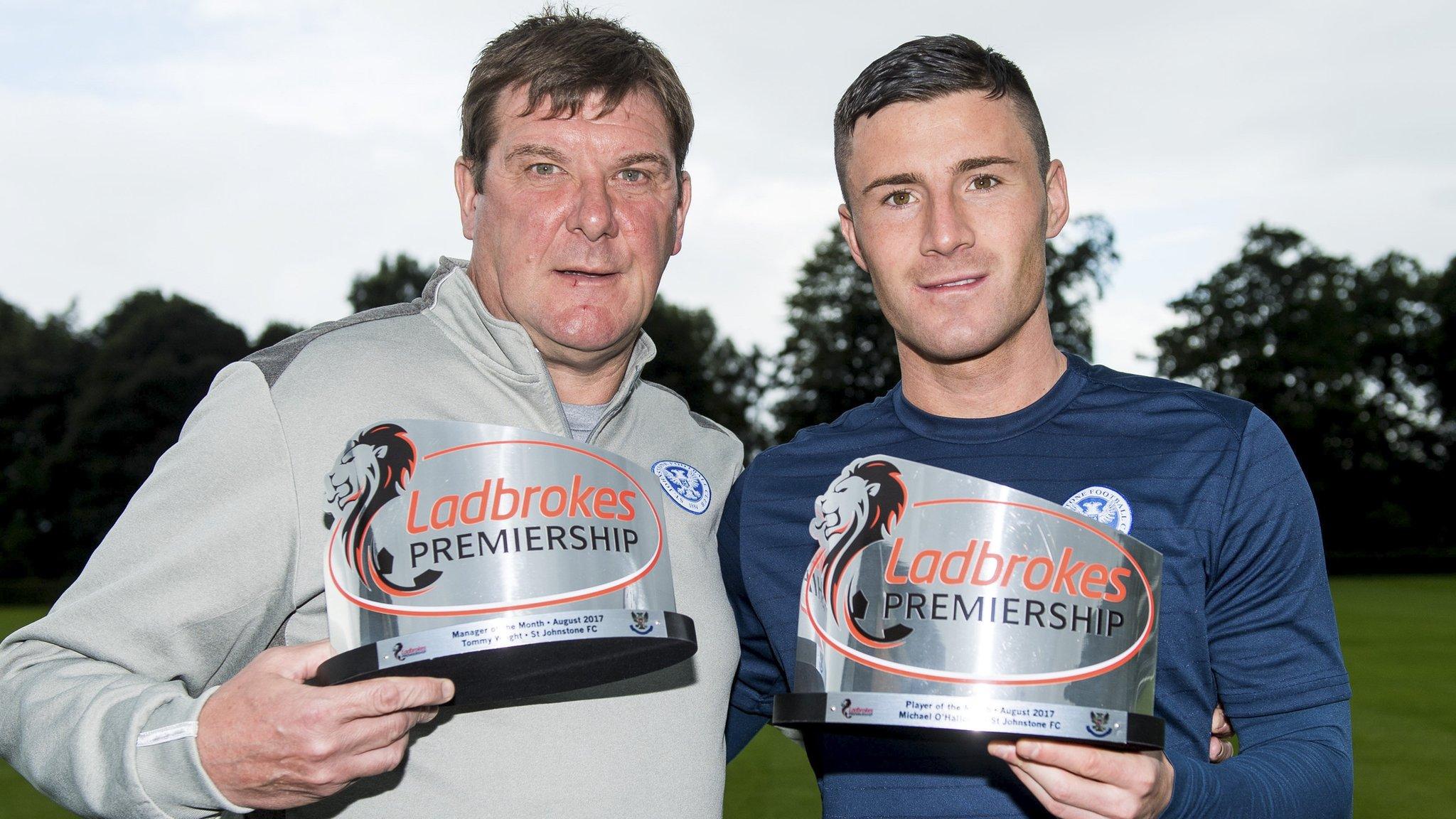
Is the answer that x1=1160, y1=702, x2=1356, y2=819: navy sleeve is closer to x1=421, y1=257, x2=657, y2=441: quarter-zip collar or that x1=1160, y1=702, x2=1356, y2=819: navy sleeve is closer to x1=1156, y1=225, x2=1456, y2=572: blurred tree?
x1=421, y1=257, x2=657, y2=441: quarter-zip collar

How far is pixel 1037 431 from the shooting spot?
329cm

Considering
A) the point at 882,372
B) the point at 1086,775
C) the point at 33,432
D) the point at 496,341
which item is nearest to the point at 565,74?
the point at 496,341

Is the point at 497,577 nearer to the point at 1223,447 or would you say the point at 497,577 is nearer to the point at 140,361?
the point at 1223,447

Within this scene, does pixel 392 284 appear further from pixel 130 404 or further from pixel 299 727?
pixel 299 727

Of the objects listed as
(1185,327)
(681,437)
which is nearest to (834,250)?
(1185,327)

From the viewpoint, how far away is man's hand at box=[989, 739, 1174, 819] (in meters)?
2.37

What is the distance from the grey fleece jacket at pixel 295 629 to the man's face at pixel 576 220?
0.14m

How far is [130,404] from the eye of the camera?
53656mm

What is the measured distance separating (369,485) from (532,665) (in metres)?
0.53

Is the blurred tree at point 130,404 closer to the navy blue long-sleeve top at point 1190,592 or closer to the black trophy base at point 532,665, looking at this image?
the black trophy base at point 532,665

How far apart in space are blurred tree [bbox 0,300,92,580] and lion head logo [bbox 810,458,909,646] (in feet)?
185

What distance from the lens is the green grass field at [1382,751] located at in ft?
34.4

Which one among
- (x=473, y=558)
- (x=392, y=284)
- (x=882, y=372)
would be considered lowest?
(x=473, y=558)

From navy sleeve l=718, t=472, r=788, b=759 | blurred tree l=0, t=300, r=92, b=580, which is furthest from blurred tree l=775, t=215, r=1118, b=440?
navy sleeve l=718, t=472, r=788, b=759
